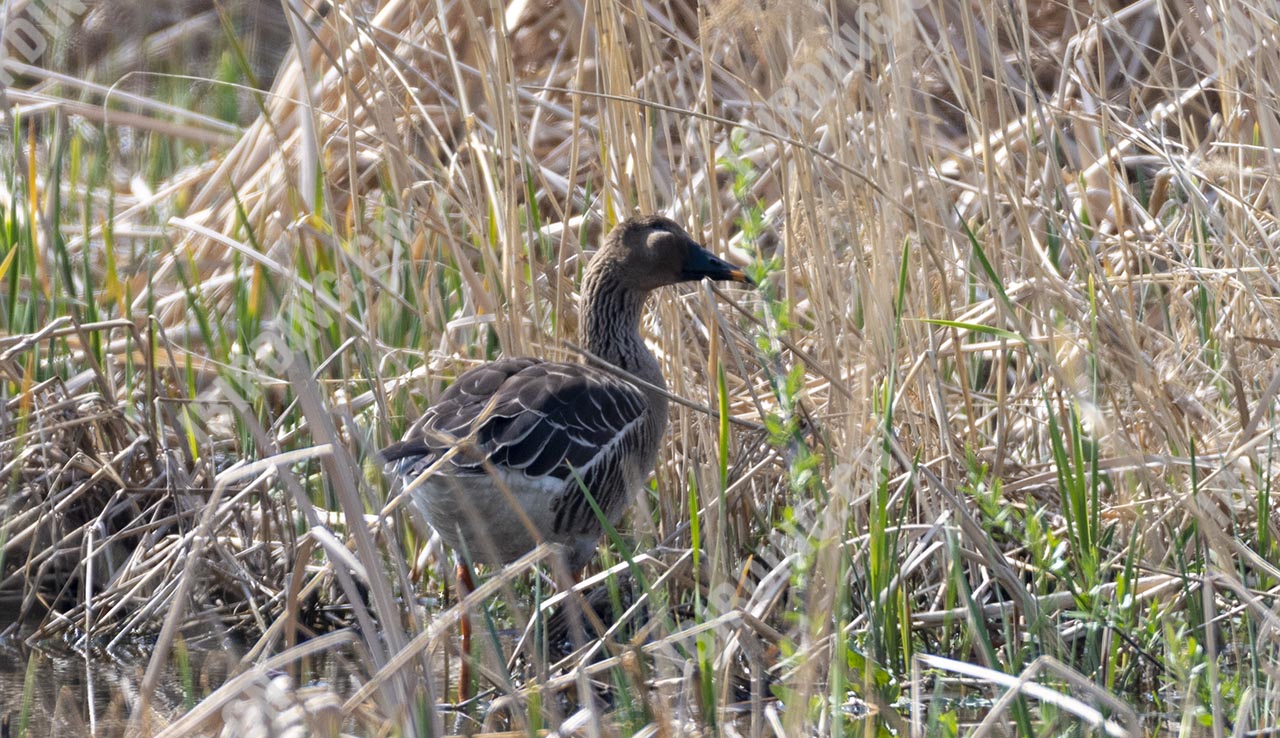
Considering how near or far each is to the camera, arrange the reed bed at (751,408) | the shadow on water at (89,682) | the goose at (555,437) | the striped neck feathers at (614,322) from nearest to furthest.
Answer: the reed bed at (751,408) < the shadow on water at (89,682) < the goose at (555,437) < the striped neck feathers at (614,322)

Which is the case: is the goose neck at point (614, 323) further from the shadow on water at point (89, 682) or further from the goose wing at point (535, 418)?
the shadow on water at point (89, 682)

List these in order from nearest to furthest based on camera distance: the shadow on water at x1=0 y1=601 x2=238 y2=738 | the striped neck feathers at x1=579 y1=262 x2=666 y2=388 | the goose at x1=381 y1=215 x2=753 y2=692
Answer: the shadow on water at x1=0 y1=601 x2=238 y2=738 < the goose at x1=381 y1=215 x2=753 y2=692 < the striped neck feathers at x1=579 y1=262 x2=666 y2=388

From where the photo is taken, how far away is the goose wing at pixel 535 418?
3.73 meters

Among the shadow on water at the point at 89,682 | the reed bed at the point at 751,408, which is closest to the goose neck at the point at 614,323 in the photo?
the reed bed at the point at 751,408

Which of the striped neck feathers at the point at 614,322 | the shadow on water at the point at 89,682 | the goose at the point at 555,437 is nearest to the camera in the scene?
the shadow on water at the point at 89,682

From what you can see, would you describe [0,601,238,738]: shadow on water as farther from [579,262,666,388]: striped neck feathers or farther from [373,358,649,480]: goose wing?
[579,262,666,388]: striped neck feathers

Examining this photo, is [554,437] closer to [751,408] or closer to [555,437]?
[555,437]

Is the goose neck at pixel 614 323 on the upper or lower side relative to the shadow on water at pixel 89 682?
upper

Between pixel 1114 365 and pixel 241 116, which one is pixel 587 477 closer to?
pixel 1114 365

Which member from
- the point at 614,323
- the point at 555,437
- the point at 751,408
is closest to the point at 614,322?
the point at 614,323

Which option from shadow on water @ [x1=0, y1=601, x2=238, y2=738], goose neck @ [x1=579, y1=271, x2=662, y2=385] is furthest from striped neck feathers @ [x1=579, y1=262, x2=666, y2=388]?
shadow on water @ [x1=0, y1=601, x2=238, y2=738]

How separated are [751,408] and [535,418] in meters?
0.85

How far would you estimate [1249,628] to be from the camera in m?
2.98

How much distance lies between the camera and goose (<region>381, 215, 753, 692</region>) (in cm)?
369
